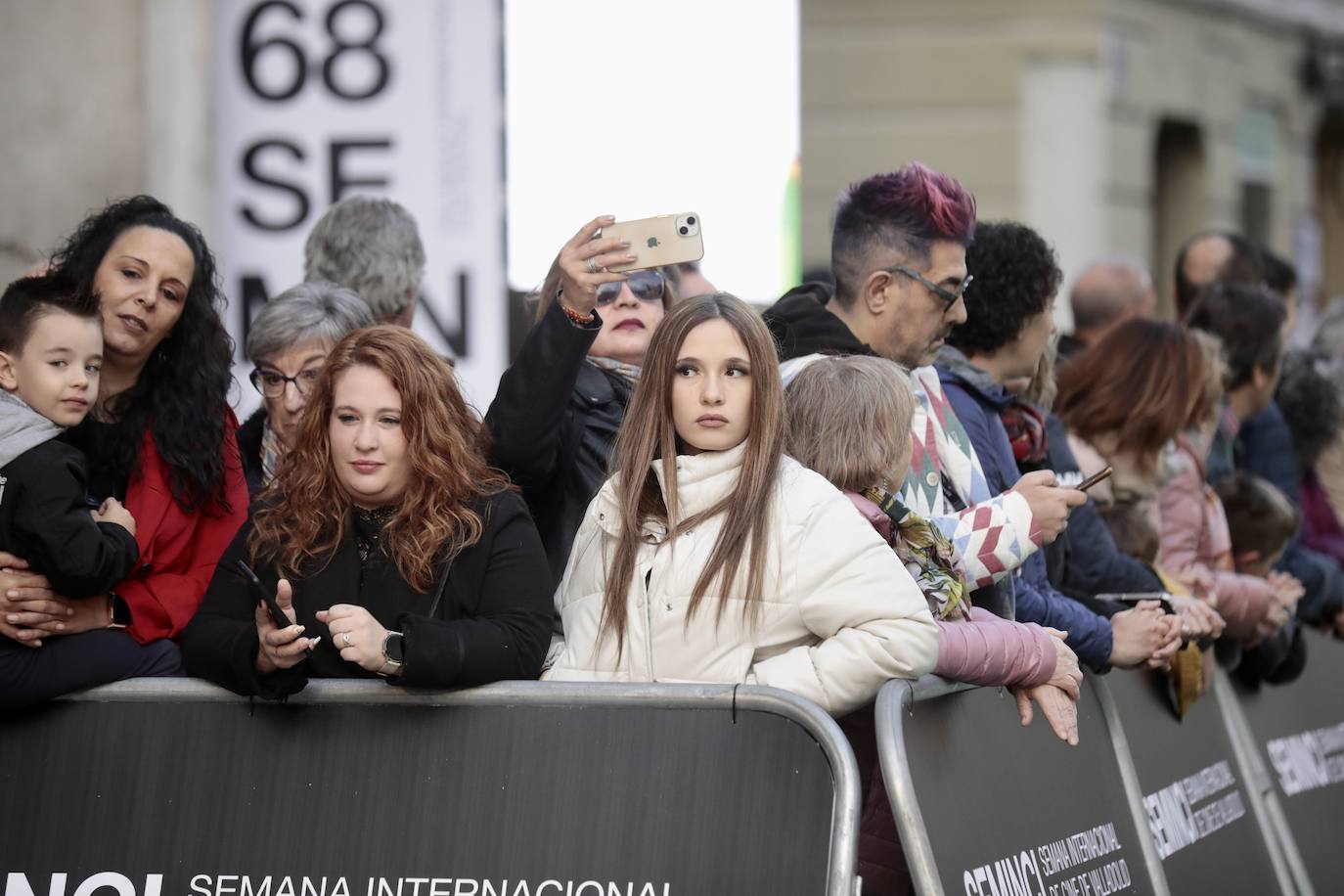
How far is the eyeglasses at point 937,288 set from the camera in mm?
5223

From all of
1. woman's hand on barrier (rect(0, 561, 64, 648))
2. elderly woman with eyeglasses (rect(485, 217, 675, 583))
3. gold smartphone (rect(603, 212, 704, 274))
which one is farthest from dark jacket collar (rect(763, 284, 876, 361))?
woman's hand on barrier (rect(0, 561, 64, 648))

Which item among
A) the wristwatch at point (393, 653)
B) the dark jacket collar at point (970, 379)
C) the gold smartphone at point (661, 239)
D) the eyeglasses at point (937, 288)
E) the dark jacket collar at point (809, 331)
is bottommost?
the wristwatch at point (393, 653)

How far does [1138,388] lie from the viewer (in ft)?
21.4

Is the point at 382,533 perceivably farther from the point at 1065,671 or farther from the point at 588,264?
the point at 1065,671

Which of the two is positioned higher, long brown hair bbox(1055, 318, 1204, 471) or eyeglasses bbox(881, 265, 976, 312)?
eyeglasses bbox(881, 265, 976, 312)

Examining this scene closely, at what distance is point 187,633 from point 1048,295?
2.54 meters

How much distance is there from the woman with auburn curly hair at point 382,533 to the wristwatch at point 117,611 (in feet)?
0.84

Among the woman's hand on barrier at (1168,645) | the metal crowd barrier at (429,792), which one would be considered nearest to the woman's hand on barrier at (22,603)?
the metal crowd barrier at (429,792)

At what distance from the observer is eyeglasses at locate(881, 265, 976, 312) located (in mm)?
5223

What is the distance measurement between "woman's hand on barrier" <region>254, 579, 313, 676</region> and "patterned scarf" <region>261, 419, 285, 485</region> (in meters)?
1.32

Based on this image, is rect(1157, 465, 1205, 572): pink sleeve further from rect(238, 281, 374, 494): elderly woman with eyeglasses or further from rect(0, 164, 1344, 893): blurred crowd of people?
rect(238, 281, 374, 494): elderly woman with eyeglasses

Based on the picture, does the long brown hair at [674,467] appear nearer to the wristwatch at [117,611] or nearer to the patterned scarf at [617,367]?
the patterned scarf at [617,367]

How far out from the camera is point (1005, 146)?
50.9 feet

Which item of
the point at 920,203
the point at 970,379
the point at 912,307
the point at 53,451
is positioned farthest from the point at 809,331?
the point at 53,451
